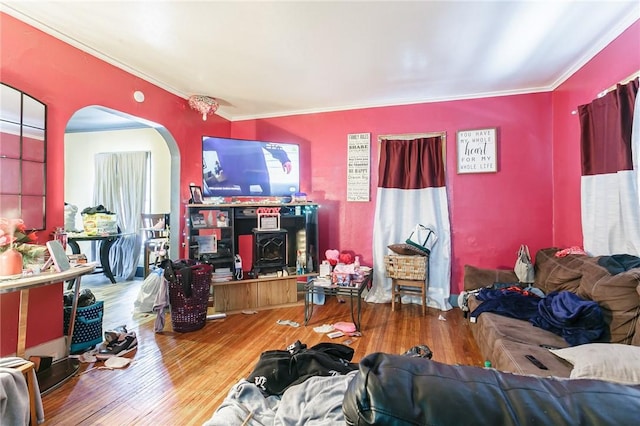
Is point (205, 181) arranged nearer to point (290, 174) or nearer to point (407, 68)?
point (290, 174)

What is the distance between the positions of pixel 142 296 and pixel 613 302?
4.16m

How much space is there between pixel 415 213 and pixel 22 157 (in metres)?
3.73

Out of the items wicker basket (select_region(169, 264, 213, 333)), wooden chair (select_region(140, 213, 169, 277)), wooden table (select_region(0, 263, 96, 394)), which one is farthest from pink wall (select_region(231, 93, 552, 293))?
wooden table (select_region(0, 263, 96, 394))

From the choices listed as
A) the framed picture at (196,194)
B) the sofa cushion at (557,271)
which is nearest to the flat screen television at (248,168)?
the framed picture at (196,194)

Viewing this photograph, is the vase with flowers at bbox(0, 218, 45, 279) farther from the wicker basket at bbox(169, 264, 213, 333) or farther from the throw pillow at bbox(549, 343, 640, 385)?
the throw pillow at bbox(549, 343, 640, 385)

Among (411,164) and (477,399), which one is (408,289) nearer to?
(411,164)

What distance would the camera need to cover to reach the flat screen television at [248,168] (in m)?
3.51

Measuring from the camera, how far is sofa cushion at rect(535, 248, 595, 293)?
2.20 meters

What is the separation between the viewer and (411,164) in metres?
3.64

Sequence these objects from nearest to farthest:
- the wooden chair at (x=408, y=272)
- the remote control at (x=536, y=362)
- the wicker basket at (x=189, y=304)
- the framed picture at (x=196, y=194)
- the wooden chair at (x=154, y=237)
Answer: the remote control at (x=536, y=362) < the wicker basket at (x=189, y=304) < the wooden chair at (x=408, y=272) < the framed picture at (x=196, y=194) < the wooden chair at (x=154, y=237)

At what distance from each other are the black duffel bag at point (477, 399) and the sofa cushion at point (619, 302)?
5.24 ft

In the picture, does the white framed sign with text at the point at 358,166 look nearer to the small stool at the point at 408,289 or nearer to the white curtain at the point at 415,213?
the white curtain at the point at 415,213

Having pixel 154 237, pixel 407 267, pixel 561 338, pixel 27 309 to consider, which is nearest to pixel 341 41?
pixel 407 267

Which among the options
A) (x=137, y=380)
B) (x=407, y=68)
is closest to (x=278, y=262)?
(x=137, y=380)
